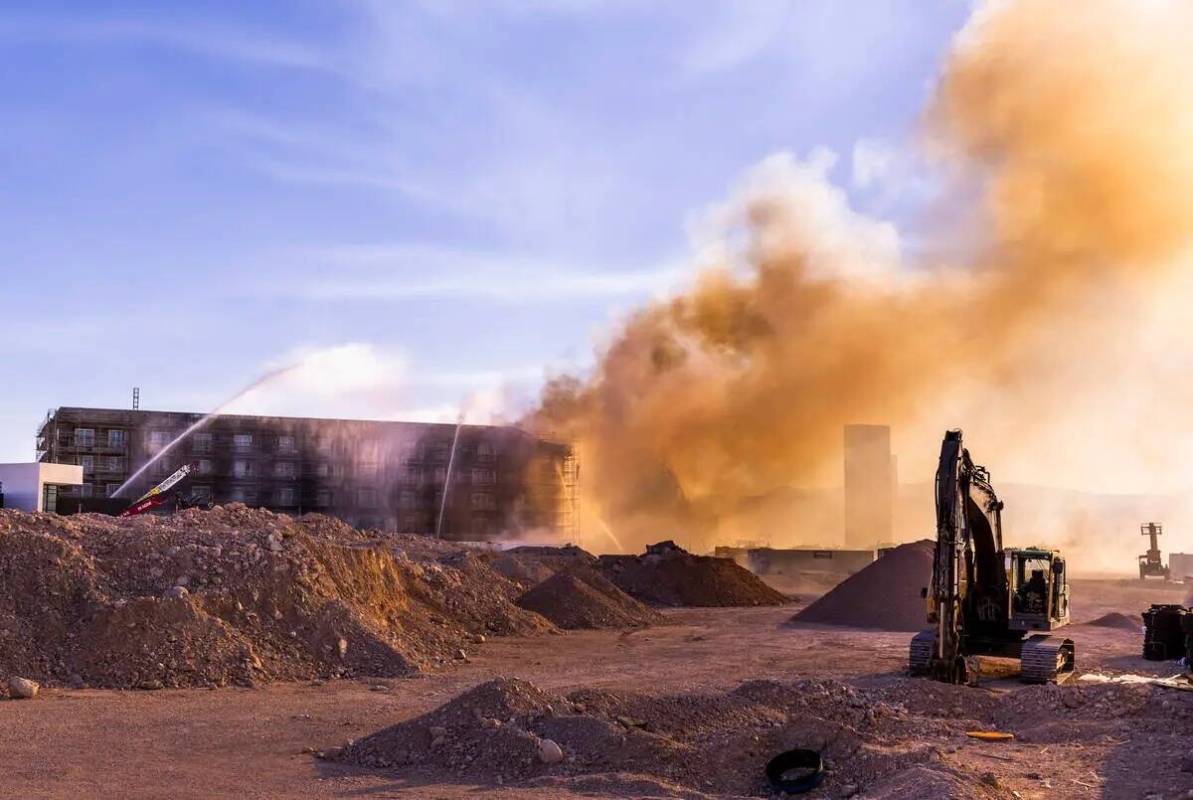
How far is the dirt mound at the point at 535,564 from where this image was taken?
49344 millimetres

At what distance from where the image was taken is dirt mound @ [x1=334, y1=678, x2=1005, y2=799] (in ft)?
47.1

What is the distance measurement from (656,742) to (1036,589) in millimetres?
14246

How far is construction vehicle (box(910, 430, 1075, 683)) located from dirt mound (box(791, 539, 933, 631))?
39.2ft

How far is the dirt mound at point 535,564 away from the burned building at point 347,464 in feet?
76.1

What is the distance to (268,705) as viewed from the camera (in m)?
21.5

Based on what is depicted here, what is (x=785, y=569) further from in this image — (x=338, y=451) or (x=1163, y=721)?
(x=1163, y=721)

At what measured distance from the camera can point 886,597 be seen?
40.3 metres

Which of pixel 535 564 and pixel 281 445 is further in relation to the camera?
pixel 281 445

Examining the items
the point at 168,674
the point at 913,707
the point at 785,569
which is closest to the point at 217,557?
the point at 168,674

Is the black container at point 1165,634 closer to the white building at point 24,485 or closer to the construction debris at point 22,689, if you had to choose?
the construction debris at point 22,689

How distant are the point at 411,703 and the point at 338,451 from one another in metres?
63.8

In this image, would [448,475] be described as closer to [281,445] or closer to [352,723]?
[281,445]

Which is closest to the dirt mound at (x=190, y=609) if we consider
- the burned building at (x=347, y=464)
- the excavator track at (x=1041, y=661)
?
the excavator track at (x=1041, y=661)

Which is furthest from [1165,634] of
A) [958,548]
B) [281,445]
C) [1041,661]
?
[281,445]
